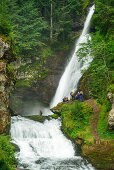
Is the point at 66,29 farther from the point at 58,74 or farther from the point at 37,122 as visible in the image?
the point at 37,122

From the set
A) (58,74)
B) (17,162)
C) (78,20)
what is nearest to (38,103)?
(58,74)

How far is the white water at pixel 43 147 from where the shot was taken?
38.8 ft

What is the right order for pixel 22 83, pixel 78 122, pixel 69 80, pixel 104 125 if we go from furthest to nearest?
1. pixel 22 83
2. pixel 69 80
3. pixel 78 122
4. pixel 104 125

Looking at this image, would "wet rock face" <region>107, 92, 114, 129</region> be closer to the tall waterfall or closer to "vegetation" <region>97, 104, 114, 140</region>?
"vegetation" <region>97, 104, 114, 140</region>

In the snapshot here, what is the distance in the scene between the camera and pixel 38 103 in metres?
27.2

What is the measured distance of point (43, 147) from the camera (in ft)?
48.3

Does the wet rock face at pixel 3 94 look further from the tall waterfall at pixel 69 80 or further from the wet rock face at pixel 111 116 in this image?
the tall waterfall at pixel 69 80

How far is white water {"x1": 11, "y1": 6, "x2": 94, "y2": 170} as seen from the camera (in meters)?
11.8

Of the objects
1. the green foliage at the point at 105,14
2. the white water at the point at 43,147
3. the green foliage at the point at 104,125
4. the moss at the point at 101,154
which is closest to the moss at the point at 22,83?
the white water at the point at 43,147

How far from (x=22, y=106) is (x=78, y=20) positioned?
68.5 feet

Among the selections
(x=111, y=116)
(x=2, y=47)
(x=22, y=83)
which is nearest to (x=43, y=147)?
(x=111, y=116)

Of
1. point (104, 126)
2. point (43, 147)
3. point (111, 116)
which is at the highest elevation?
point (111, 116)

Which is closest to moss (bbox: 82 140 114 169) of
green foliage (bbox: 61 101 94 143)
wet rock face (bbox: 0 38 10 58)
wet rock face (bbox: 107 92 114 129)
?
green foliage (bbox: 61 101 94 143)

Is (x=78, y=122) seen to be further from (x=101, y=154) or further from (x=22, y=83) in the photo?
(x=22, y=83)
